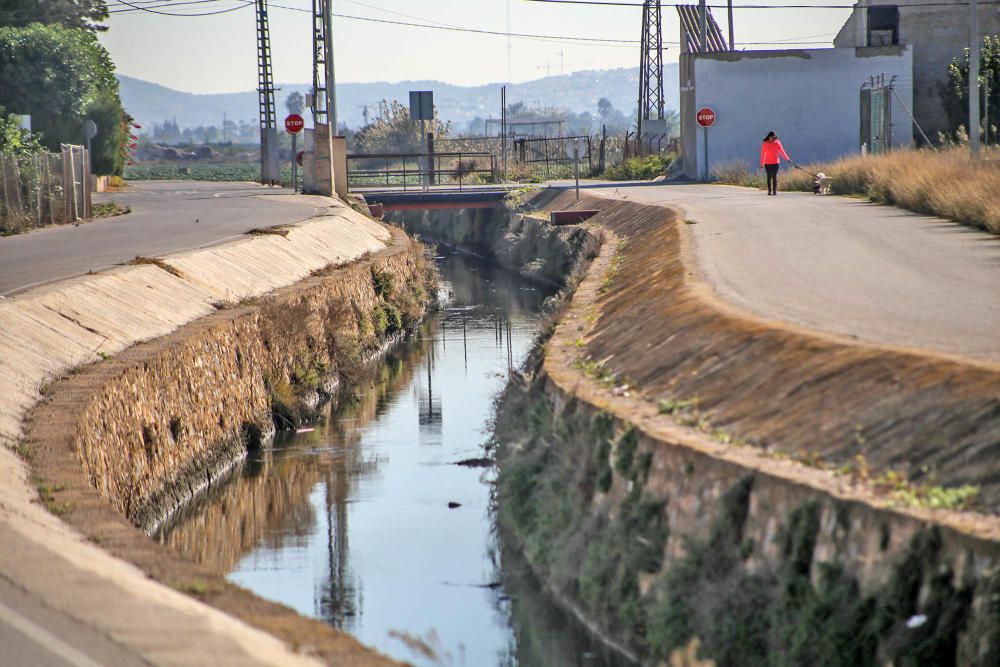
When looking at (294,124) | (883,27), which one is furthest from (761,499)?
(883,27)

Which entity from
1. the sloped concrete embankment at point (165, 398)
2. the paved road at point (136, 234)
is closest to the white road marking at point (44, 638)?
the sloped concrete embankment at point (165, 398)

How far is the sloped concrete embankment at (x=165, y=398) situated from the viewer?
6.69 m

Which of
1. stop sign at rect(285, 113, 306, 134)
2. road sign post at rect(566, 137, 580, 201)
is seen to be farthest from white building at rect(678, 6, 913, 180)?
stop sign at rect(285, 113, 306, 134)

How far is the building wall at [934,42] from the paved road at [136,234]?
21602 millimetres

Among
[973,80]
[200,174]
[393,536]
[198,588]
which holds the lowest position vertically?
[393,536]

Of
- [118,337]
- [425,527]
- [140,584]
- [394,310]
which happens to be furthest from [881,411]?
[394,310]

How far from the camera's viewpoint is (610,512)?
30.6 feet

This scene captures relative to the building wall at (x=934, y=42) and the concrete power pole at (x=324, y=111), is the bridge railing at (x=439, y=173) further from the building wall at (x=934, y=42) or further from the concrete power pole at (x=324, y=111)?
the building wall at (x=934, y=42)

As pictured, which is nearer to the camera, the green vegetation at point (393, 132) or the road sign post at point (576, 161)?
the road sign post at point (576, 161)

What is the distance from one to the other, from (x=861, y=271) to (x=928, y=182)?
10.9 meters

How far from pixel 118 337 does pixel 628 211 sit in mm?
17642

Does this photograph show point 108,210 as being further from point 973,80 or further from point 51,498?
point 51,498

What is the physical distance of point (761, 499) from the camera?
746 cm

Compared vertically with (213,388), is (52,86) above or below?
above
